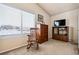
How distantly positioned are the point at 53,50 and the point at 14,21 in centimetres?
112

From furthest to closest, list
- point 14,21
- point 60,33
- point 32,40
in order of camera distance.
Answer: point 60,33 → point 32,40 → point 14,21

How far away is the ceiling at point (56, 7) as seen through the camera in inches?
79.0

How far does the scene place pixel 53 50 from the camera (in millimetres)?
2014

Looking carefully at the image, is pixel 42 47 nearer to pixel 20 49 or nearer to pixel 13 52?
pixel 20 49

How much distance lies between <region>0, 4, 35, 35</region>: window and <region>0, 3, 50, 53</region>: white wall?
3.9 inches

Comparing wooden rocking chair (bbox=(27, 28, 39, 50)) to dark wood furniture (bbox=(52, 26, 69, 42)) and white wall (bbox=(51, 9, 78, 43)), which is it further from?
white wall (bbox=(51, 9, 78, 43))

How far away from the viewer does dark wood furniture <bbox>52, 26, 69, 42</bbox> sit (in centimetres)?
210

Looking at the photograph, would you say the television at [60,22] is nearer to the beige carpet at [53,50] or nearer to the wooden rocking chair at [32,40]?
the beige carpet at [53,50]

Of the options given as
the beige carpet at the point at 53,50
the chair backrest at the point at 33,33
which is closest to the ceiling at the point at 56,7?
the chair backrest at the point at 33,33

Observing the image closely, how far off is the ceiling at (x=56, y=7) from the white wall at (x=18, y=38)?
0.34ft

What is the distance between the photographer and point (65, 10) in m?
2.06

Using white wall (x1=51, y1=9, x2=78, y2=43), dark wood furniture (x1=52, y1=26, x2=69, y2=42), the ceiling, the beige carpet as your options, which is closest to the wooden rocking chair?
the beige carpet

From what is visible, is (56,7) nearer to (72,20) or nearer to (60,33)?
(72,20)

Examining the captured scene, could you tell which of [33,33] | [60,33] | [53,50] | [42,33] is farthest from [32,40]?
[60,33]
